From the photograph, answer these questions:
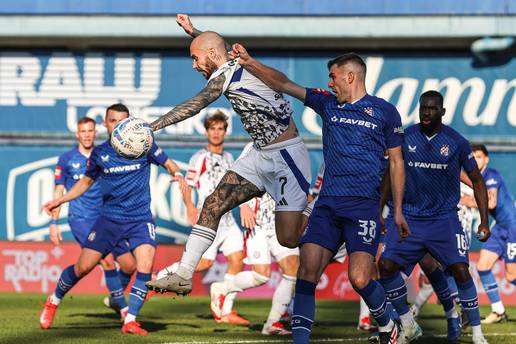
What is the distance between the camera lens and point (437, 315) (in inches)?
599

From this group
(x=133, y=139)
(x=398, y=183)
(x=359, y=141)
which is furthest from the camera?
(x=398, y=183)

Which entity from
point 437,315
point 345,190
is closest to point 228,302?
point 437,315

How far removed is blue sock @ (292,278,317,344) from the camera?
29.6ft

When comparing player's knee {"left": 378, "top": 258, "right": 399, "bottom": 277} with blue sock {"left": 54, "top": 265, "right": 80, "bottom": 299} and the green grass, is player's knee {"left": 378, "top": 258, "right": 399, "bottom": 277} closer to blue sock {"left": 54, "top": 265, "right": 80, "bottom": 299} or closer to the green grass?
the green grass

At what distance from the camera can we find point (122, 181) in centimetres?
1250

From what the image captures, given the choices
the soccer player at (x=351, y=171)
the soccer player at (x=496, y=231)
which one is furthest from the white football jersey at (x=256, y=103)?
the soccer player at (x=496, y=231)

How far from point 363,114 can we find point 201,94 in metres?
1.33

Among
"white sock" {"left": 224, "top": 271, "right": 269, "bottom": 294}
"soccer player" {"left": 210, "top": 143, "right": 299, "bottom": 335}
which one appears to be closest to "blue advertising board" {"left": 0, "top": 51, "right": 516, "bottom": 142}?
"soccer player" {"left": 210, "top": 143, "right": 299, "bottom": 335}

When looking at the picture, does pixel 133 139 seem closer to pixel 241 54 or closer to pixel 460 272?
pixel 241 54

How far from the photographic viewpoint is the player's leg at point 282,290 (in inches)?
483

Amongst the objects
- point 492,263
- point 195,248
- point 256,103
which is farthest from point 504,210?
point 195,248

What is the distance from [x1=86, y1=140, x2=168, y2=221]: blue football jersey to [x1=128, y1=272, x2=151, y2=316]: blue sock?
65 centimetres

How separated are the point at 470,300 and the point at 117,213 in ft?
12.6

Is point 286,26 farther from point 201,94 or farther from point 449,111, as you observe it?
point 201,94
